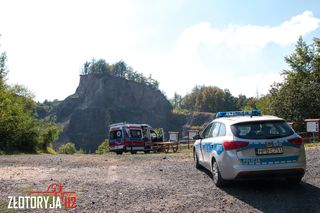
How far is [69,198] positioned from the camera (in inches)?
307

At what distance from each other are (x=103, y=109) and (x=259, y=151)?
436ft

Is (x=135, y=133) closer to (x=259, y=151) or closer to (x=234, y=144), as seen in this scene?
(x=234, y=144)

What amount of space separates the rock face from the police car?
12014cm

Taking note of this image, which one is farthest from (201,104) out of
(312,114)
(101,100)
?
(312,114)

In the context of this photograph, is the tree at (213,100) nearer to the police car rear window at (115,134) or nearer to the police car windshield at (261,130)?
the police car rear window at (115,134)

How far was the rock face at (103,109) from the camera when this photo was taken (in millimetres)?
132500

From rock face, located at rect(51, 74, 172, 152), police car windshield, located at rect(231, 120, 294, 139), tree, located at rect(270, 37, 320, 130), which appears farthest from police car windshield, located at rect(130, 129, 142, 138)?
rock face, located at rect(51, 74, 172, 152)

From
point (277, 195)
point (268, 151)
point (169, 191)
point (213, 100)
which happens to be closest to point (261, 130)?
point (268, 151)

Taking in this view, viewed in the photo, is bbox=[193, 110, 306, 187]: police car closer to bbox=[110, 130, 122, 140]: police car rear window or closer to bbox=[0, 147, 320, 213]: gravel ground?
bbox=[0, 147, 320, 213]: gravel ground

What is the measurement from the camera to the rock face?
132 meters

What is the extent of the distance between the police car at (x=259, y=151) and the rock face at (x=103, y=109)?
12014 cm

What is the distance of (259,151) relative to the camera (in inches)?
304

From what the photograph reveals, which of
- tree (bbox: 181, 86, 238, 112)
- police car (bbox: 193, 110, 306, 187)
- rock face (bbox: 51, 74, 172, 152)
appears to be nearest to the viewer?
police car (bbox: 193, 110, 306, 187)

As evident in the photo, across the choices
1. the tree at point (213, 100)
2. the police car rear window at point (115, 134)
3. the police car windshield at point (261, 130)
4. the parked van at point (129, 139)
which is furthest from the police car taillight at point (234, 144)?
the tree at point (213, 100)
